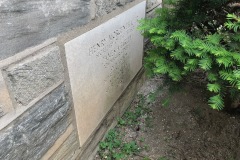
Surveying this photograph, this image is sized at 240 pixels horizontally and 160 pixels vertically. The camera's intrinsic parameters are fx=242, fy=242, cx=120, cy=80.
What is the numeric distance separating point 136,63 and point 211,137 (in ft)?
3.55

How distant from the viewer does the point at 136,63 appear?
2.66 metres

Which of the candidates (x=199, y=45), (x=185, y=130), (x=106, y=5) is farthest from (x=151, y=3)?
(x=199, y=45)

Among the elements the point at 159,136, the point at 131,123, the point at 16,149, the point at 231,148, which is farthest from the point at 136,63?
the point at 16,149

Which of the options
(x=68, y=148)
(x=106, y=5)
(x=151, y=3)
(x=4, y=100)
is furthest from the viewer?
(x=151, y=3)

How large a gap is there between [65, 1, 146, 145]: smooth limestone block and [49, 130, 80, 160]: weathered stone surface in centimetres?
6

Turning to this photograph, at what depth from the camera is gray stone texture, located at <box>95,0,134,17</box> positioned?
1593mm

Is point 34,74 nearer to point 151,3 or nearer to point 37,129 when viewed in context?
point 37,129

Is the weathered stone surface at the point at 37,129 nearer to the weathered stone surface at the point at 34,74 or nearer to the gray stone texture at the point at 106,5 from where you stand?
the weathered stone surface at the point at 34,74

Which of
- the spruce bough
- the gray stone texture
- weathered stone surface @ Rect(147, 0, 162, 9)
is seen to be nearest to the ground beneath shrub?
the spruce bough

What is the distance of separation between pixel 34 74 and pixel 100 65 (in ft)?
2.42

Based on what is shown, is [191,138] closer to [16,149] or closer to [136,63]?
[136,63]

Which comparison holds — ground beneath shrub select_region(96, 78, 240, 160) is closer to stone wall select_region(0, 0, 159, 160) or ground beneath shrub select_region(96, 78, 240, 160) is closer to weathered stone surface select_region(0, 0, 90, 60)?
stone wall select_region(0, 0, 159, 160)

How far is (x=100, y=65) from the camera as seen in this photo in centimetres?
181

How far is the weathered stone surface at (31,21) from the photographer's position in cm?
90
